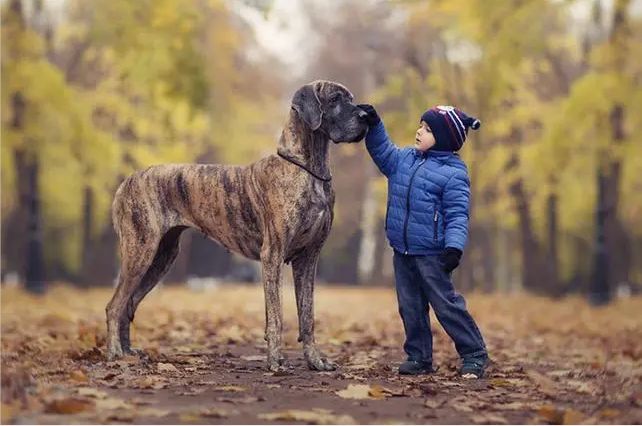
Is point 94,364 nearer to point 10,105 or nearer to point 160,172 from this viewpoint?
point 160,172

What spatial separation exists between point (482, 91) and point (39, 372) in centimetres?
1666

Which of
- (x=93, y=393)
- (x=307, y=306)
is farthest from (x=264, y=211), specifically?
(x=93, y=393)

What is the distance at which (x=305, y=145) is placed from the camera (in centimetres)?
699

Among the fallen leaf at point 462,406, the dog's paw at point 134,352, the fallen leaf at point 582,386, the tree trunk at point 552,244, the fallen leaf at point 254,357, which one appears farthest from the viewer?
the tree trunk at point 552,244

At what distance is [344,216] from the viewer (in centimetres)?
3922

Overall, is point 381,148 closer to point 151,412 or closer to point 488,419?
point 488,419

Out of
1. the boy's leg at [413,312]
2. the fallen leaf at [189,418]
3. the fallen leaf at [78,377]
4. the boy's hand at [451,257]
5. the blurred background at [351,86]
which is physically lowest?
the fallen leaf at [189,418]

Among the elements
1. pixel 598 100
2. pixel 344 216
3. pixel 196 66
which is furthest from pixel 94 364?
pixel 344 216

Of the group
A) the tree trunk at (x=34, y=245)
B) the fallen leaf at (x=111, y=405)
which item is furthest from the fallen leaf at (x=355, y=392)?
the tree trunk at (x=34, y=245)

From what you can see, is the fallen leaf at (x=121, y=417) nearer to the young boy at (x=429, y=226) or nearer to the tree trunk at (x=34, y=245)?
the young boy at (x=429, y=226)

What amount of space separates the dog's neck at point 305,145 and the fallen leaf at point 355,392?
1.78m

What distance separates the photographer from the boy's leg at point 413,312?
287 inches

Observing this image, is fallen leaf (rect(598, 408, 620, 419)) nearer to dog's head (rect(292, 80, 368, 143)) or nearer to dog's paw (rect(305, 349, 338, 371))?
dog's paw (rect(305, 349, 338, 371))

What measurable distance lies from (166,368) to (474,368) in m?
2.40
